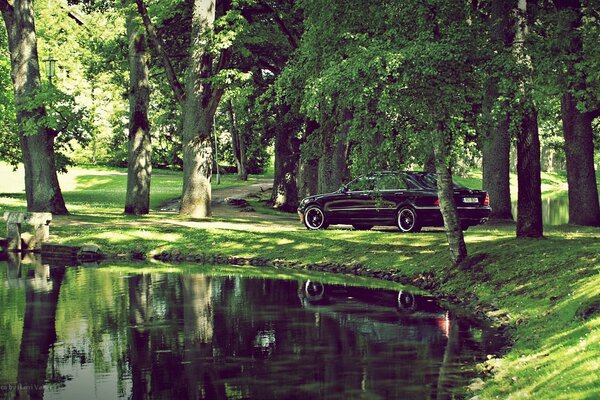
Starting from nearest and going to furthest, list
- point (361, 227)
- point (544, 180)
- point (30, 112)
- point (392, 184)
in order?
1. point (392, 184)
2. point (361, 227)
3. point (30, 112)
4. point (544, 180)

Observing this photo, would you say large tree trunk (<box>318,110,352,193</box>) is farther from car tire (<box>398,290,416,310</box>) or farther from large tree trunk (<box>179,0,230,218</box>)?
car tire (<box>398,290,416,310</box>)

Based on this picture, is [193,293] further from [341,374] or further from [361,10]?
[341,374]

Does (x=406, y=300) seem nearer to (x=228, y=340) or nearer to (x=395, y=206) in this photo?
(x=228, y=340)

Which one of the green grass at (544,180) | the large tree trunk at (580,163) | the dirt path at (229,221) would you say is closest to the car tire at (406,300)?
the large tree trunk at (580,163)

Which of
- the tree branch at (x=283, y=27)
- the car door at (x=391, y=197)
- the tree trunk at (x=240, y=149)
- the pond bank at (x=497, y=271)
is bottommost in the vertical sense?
the pond bank at (x=497, y=271)

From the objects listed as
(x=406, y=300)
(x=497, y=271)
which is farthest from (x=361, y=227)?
(x=497, y=271)

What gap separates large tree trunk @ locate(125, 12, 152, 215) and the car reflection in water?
14.9 m

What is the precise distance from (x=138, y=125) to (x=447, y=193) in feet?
59.7

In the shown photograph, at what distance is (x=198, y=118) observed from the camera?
108ft

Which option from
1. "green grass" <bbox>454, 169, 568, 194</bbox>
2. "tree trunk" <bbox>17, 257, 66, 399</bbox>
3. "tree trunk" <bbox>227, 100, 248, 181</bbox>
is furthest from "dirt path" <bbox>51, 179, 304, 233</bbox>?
"green grass" <bbox>454, 169, 568, 194</bbox>

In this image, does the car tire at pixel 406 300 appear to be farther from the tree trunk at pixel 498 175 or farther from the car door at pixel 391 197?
the tree trunk at pixel 498 175

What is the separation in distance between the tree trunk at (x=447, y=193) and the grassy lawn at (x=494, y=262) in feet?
1.29

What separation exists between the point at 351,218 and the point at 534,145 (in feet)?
29.1

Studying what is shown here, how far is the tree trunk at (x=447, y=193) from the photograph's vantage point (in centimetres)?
1856
